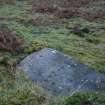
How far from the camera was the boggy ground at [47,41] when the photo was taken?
9.04 m

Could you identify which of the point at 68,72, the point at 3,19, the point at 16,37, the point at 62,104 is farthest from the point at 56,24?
the point at 62,104

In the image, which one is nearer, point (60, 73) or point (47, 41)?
point (60, 73)

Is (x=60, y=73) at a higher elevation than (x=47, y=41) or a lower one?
lower

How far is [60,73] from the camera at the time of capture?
35.2 feet

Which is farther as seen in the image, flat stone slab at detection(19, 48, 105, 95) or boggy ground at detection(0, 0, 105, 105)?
flat stone slab at detection(19, 48, 105, 95)

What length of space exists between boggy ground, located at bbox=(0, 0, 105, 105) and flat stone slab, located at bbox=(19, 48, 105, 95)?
0.40 m

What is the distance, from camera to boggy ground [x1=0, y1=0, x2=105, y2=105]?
904 cm

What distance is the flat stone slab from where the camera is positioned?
10.2 meters

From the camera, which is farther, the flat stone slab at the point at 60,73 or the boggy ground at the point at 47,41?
the flat stone slab at the point at 60,73

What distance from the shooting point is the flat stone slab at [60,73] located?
33.4 feet

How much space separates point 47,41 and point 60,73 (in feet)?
10.1

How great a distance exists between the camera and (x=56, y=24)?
651 inches

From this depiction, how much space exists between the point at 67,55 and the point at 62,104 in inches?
119

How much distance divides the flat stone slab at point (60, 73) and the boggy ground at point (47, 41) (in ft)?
1.32
